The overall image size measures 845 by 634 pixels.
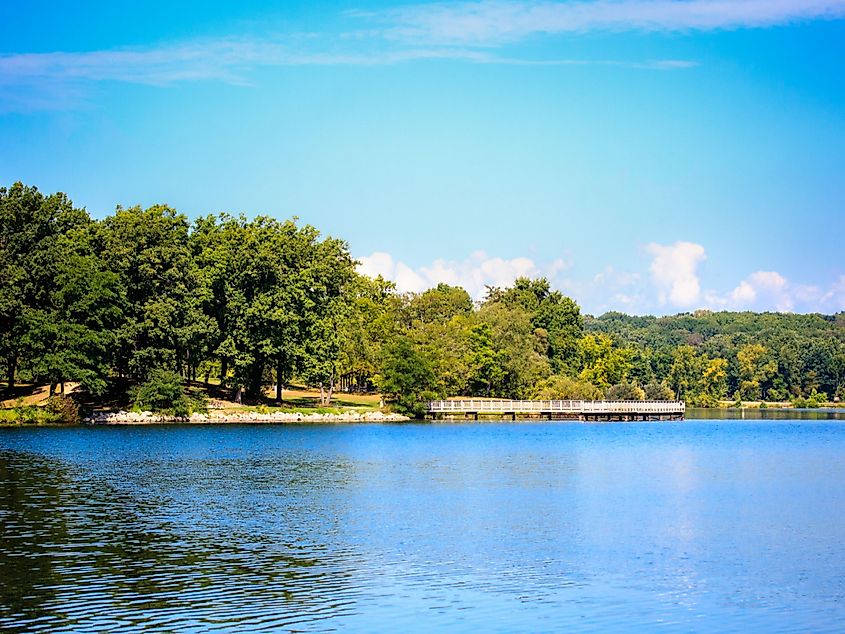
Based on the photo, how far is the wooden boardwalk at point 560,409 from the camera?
96062mm

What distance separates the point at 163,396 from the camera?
252 feet

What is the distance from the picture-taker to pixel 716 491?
39344 mm

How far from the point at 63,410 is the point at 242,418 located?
14.1m

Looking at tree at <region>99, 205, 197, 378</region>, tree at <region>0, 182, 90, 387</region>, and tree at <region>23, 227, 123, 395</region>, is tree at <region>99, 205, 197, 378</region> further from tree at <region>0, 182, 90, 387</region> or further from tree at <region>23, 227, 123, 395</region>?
tree at <region>0, 182, 90, 387</region>

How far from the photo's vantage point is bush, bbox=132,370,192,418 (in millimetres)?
76812

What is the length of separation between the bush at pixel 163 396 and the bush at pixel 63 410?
16.7ft

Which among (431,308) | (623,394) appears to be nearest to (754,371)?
(623,394)

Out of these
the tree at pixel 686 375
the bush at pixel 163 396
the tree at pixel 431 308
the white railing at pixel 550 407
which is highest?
the tree at pixel 431 308

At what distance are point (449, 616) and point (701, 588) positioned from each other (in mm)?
5978

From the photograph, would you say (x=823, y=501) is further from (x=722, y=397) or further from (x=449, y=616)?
(x=722, y=397)

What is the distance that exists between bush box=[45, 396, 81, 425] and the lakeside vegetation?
59.8 inches

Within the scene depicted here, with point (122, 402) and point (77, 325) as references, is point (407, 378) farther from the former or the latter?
point (77, 325)

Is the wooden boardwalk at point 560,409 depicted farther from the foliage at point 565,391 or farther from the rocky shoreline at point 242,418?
the rocky shoreline at point 242,418

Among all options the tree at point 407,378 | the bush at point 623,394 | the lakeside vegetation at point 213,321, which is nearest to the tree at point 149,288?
the lakeside vegetation at point 213,321
